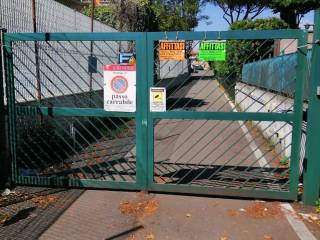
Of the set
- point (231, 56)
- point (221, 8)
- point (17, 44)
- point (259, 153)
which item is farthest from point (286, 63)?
point (221, 8)

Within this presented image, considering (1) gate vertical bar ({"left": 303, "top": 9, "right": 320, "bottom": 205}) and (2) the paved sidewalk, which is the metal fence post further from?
(1) gate vertical bar ({"left": 303, "top": 9, "right": 320, "bottom": 205})

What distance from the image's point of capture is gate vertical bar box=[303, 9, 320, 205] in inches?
211

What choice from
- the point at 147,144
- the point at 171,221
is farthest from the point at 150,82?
the point at 171,221

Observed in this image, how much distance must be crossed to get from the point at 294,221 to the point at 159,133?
7.46 meters

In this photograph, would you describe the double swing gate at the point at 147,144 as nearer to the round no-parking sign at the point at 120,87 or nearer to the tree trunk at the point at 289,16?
the round no-parking sign at the point at 120,87

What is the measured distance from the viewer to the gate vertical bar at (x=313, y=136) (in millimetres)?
5371

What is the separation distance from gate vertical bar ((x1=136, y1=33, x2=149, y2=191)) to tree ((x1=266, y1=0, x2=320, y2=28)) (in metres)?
36.4

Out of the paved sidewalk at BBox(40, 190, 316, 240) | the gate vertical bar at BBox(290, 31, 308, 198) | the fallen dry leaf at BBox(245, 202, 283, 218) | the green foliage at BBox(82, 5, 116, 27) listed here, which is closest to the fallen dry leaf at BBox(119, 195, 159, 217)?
the paved sidewalk at BBox(40, 190, 316, 240)

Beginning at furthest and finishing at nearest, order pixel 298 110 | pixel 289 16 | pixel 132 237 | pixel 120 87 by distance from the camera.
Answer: pixel 289 16 → pixel 120 87 → pixel 298 110 → pixel 132 237

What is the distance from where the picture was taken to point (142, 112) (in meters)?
5.99

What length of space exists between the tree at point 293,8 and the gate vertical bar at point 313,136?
3622cm

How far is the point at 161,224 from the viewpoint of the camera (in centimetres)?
511

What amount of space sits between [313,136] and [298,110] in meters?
0.39

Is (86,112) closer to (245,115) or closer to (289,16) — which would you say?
(245,115)
